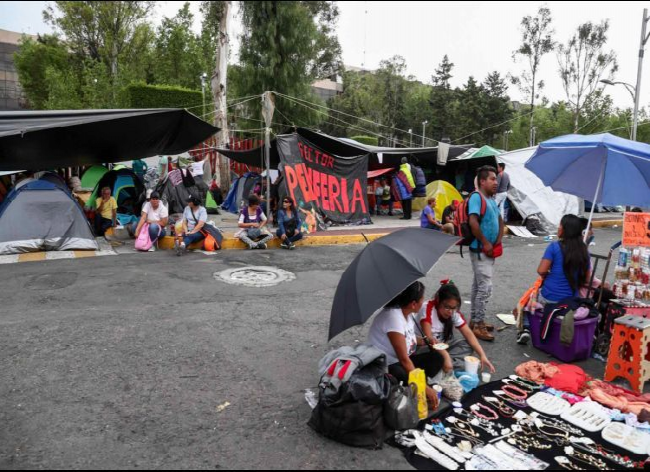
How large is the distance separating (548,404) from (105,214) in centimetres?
955

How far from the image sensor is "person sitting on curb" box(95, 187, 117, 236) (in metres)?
10.2

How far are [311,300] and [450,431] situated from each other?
3252 mm

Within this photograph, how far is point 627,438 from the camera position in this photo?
3146 millimetres

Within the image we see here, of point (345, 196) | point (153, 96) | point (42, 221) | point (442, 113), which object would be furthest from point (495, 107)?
point (42, 221)

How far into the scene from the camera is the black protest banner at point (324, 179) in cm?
1170

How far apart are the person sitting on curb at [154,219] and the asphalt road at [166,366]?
1.78 metres

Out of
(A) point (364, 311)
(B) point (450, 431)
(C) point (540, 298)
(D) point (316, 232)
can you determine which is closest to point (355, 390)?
(A) point (364, 311)

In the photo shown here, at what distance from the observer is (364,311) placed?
10.1ft

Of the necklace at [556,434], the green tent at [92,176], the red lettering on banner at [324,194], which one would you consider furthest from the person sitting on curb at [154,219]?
the necklace at [556,434]

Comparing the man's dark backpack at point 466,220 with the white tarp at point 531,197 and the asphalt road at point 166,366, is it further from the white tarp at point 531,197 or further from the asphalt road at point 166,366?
the white tarp at point 531,197

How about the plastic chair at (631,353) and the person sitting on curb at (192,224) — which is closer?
the plastic chair at (631,353)

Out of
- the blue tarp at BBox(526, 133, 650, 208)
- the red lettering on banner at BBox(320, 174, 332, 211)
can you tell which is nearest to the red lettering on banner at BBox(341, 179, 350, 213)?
the red lettering on banner at BBox(320, 174, 332, 211)

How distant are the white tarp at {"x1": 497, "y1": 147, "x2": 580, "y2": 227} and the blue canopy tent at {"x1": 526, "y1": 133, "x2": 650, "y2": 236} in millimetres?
8093

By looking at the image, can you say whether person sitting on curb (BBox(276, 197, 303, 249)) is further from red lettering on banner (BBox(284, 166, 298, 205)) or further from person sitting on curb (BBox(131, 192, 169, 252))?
person sitting on curb (BBox(131, 192, 169, 252))
